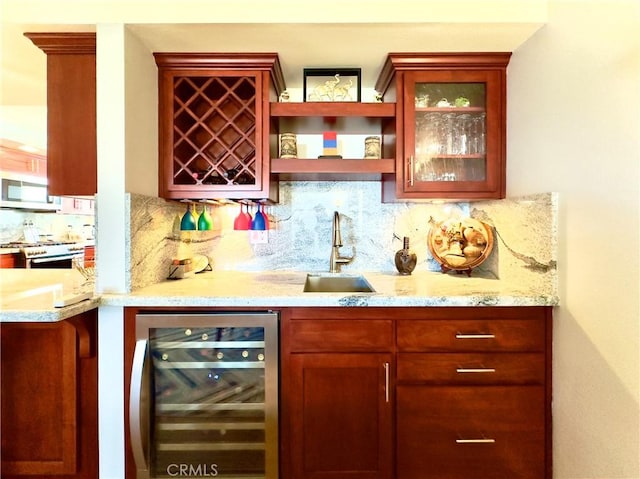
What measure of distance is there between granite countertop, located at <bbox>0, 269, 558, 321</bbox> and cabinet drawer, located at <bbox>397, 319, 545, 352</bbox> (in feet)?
0.29

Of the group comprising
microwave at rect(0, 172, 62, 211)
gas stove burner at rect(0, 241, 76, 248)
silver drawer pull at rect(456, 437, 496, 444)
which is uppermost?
microwave at rect(0, 172, 62, 211)

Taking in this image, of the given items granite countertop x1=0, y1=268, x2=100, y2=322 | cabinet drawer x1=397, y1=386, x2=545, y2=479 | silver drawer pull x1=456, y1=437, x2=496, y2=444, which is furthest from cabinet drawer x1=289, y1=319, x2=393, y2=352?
granite countertop x1=0, y1=268, x2=100, y2=322

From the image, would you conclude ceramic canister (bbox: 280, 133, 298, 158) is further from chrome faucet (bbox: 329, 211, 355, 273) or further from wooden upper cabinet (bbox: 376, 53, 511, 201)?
wooden upper cabinet (bbox: 376, 53, 511, 201)

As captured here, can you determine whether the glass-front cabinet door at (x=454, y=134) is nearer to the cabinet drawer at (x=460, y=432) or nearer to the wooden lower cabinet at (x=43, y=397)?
the cabinet drawer at (x=460, y=432)

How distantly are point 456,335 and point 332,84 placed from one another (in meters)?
1.47

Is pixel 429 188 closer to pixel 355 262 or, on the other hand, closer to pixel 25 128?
pixel 355 262

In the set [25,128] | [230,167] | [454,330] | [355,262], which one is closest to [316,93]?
[230,167]

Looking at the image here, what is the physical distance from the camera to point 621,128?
3.55ft

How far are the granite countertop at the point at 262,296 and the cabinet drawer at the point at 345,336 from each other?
0.09 metres

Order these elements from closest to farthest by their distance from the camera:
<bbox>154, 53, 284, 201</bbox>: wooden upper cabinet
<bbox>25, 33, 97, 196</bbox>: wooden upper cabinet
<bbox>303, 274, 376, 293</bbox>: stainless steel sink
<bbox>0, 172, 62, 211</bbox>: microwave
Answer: <bbox>25, 33, 97, 196</bbox>: wooden upper cabinet → <bbox>154, 53, 284, 201</bbox>: wooden upper cabinet → <bbox>303, 274, 376, 293</bbox>: stainless steel sink → <bbox>0, 172, 62, 211</bbox>: microwave

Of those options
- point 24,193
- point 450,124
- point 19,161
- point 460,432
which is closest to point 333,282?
point 460,432

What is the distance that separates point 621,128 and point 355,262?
1.41m

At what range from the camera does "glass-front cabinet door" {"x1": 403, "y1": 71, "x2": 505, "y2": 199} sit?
1.75 metres

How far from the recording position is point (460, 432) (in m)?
1.41
